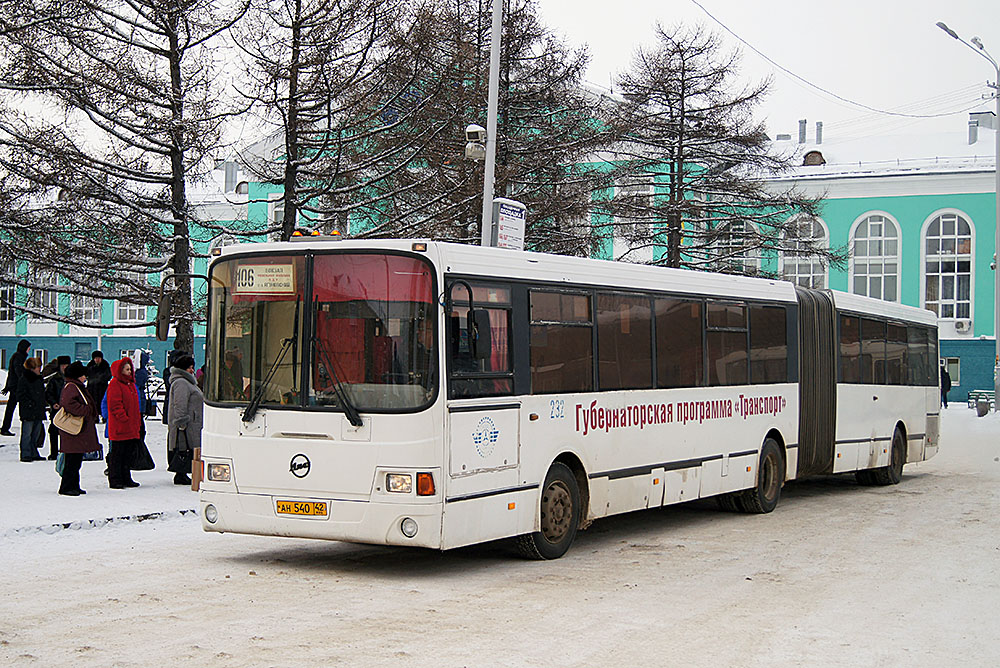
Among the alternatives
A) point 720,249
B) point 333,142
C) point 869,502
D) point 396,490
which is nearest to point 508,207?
point 333,142

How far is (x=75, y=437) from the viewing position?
49.1 feet

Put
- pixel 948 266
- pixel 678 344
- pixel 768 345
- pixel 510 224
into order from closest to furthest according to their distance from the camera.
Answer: pixel 678 344 < pixel 768 345 < pixel 510 224 < pixel 948 266

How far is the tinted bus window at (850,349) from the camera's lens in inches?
732

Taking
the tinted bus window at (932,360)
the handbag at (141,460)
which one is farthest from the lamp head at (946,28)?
the handbag at (141,460)

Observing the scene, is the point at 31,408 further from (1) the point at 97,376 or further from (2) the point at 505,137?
(2) the point at 505,137

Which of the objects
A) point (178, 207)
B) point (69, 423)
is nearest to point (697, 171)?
point (178, 207)

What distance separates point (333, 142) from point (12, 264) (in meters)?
5.60

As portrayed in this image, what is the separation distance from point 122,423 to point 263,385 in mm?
5569

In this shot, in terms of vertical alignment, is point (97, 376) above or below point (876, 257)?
below

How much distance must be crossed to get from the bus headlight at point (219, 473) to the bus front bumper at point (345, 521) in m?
0.15

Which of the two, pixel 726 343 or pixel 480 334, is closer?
pixel 480 334

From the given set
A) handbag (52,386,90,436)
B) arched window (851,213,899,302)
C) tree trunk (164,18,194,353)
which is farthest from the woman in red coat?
arched window (851,213,899,302)

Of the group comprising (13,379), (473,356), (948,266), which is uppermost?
(948,266)

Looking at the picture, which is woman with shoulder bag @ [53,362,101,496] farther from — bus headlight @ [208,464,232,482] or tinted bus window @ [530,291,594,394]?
tinted bus window @ [530,291,594,394]
